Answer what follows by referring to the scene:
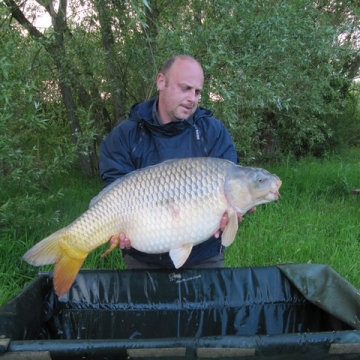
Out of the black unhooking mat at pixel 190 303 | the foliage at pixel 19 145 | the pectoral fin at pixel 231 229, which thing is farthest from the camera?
the foliage at pixel 19 145

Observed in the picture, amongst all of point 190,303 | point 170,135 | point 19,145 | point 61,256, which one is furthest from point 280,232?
point 61,256

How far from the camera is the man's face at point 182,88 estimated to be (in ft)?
5.21

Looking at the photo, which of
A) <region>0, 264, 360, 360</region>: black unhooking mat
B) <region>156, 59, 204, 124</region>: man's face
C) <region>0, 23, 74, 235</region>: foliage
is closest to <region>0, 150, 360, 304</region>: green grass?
<region>0, 23, 74, 235</region>: foliage

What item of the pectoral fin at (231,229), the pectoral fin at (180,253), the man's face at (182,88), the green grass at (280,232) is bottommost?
the green grass at (280,232)

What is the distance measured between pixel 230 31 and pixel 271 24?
0.32m

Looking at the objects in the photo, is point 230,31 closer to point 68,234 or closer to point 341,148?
point 68,234

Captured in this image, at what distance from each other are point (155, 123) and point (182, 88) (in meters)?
0.15

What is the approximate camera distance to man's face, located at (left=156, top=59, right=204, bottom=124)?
1588mm

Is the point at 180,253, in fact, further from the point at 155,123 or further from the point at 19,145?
the point at 19,145

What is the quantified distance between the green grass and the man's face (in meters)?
1.01

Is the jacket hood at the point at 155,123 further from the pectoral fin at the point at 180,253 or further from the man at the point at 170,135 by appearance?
the pectoral fin at the point at 180,253

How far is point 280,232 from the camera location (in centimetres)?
295

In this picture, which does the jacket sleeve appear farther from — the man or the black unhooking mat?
the black unhooking mat

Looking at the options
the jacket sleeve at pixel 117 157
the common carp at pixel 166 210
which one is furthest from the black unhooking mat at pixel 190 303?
the jacket sleeve at pixel 117 157
